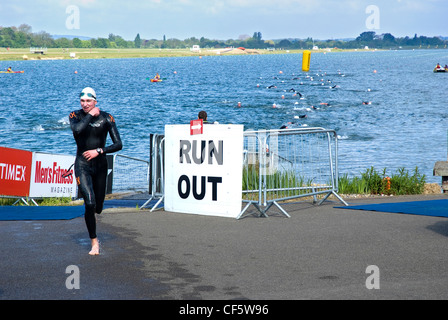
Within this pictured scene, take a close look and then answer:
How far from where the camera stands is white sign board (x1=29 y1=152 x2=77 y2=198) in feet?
51.5

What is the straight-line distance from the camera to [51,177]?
53.7 feet

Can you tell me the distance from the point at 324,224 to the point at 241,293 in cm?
429

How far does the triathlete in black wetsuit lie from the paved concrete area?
25.4 inches

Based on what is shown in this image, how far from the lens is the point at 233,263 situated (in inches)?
305

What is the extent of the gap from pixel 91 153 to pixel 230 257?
2.23 metres

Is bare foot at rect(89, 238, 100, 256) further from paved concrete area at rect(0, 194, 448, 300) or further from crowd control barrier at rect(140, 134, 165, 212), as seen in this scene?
crowd control barrier at rect(140, 134, 165, 212)

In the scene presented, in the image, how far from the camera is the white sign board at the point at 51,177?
618 inches

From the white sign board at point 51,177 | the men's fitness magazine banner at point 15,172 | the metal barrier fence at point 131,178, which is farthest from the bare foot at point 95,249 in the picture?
Result: the metal barrier fence at point 131,178

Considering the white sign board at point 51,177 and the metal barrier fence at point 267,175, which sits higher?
the metal barrier fence at point 267,175

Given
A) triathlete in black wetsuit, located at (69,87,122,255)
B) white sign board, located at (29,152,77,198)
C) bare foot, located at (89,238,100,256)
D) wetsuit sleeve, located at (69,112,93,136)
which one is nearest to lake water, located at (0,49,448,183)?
white sign board, located at (29,152,77,198)

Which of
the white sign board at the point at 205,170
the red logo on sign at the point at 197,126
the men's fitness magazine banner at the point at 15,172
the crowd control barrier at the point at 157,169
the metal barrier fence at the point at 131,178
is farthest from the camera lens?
the metal barrier fence at the point at 131,178

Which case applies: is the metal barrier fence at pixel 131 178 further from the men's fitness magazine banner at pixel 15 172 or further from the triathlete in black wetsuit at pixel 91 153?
the triathlete in black wetsuit at pixel 91 153

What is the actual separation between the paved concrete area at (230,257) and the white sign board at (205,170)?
32 centimetres
